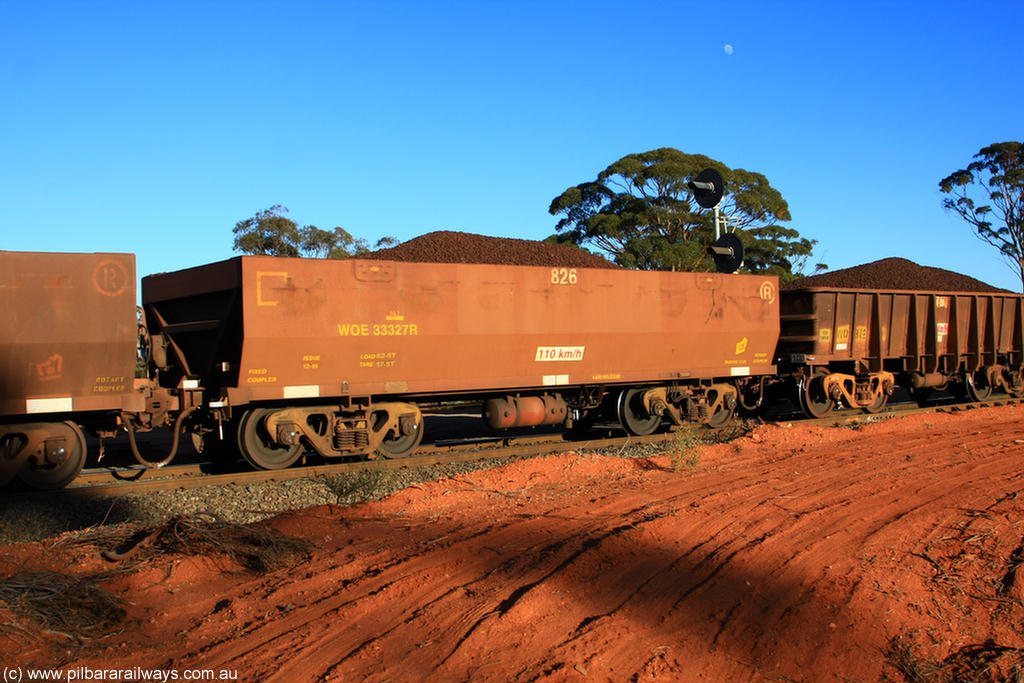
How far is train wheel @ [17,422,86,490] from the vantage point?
384 inches

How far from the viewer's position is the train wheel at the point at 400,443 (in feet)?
38.9

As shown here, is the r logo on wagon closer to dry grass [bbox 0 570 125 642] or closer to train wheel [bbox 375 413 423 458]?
train wheel [bbox 375 413 423 458]

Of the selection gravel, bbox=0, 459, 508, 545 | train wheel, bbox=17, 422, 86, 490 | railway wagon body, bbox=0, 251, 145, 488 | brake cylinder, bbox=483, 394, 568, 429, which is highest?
railway wagon body, bbox=0, 251, 145, 488

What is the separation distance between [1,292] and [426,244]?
947 inches

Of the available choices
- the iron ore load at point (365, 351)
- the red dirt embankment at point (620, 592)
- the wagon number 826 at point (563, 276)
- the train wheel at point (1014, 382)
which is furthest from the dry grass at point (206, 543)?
the train wheel at point (1014, 382)

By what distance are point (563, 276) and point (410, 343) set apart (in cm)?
286

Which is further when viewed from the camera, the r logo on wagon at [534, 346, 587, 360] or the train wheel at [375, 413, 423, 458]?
the r logo on wagon at [534, 346, 587, 360]

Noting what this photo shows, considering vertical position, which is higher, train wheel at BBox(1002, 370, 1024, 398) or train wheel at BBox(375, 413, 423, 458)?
train wheel at BBox(1002, 370, 1024, 398)

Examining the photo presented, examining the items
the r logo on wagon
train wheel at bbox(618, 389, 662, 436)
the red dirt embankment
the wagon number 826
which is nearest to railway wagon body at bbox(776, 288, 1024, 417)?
train wheel at bbox(618, 389, 662, 436)

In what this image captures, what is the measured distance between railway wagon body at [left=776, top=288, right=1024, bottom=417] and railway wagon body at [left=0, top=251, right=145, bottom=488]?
12327mm

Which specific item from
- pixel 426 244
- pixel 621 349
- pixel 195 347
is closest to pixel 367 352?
pixel 195 347

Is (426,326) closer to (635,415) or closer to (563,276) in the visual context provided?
(563,276)

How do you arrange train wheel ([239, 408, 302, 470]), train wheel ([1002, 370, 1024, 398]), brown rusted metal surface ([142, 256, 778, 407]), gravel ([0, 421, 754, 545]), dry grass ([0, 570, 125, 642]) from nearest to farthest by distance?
dry grass ([0, 570, 125, 642]) < gravel ([0, 421, 754, 545]) < brown rusted metal surface ([142, 256, 778, 407]) < train wheel ([239, 408, 302, 470]) < train wheel ([1002, 370, 1024, 398])

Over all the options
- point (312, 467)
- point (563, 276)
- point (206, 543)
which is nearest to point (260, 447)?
point (312, 467)
